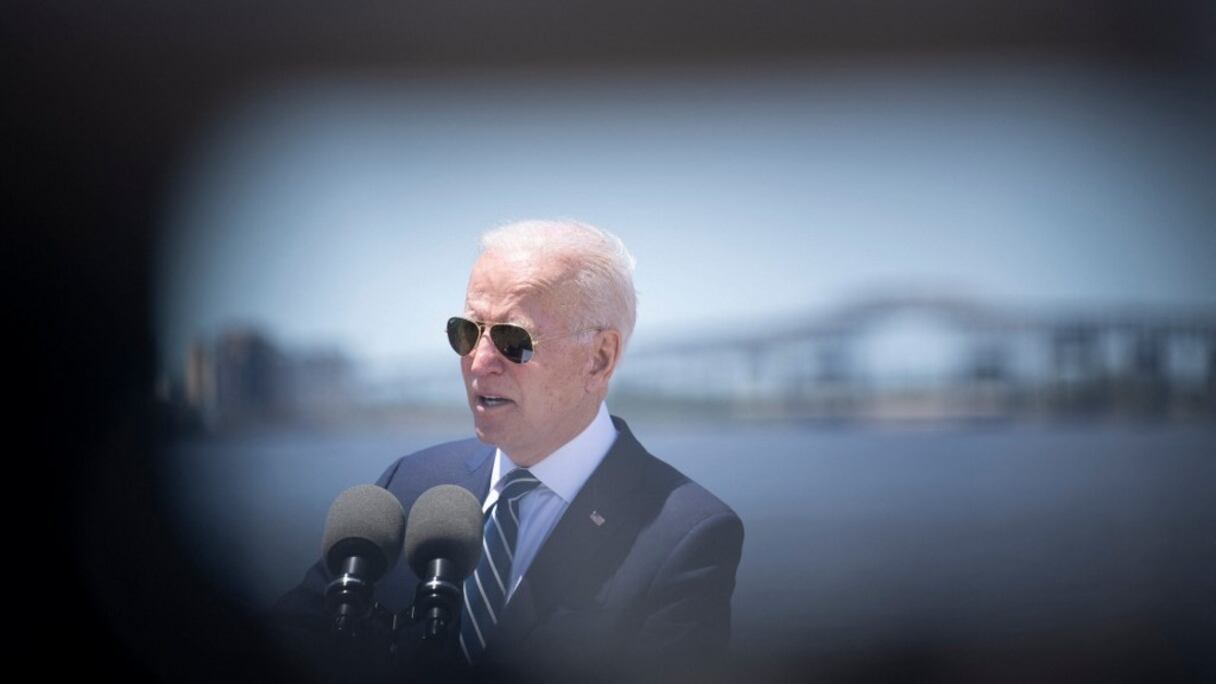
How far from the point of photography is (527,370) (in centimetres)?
278

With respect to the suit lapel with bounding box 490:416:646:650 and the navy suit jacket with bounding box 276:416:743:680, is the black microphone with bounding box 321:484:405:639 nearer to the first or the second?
the navy suit jacket with bounding box 276:416:743:680

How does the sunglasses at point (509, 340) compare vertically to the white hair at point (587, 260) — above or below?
below

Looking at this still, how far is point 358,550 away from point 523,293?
0.67m

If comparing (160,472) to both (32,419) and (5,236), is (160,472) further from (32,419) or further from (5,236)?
(5,236)

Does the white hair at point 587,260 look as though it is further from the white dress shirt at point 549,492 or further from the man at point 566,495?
the white dress shirt at point 549,492

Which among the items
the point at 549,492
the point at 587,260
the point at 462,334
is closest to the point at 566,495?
→ the point at 549,492

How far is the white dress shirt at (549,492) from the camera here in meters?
2.87

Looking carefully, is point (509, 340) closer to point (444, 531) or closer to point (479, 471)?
point (479, 471)

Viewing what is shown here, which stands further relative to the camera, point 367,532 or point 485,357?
point 485,357

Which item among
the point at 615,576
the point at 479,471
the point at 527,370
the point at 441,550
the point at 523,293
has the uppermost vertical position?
the point at 523,293

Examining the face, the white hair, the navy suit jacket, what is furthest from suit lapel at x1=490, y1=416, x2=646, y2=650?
the white hair

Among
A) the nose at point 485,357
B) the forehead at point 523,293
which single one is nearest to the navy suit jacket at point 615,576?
the nose at point 485,357

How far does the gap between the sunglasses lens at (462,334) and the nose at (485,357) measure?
1 centimetres

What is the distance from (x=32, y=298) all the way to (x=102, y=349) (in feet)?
0.84
